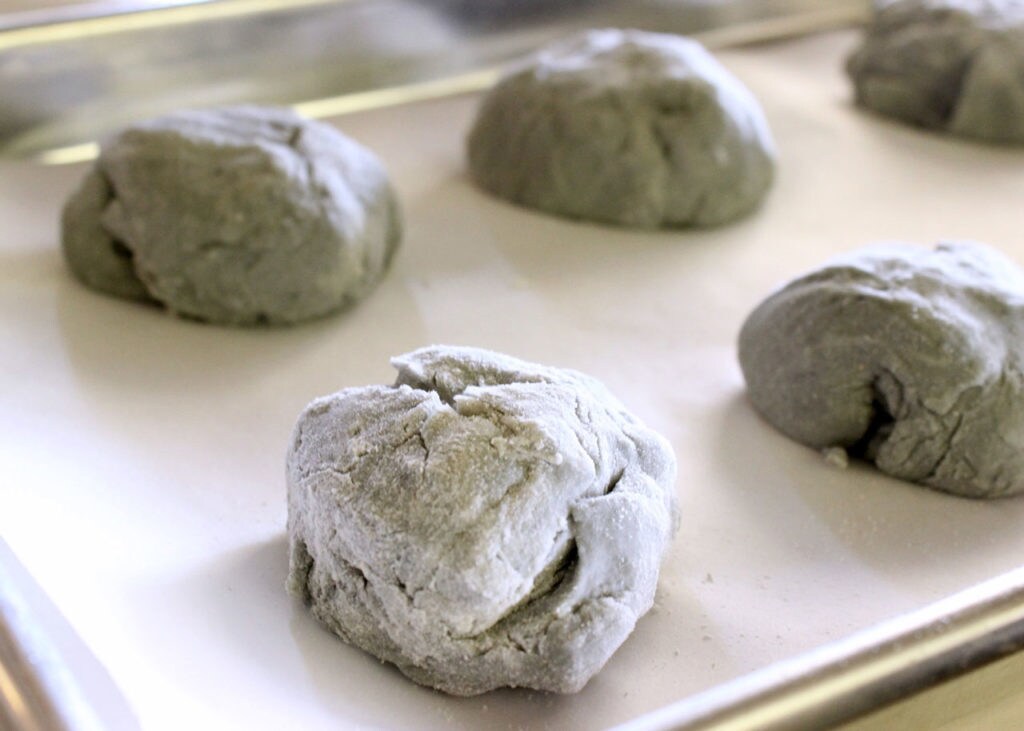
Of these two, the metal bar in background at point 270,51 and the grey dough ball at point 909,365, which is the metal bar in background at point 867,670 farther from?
the metal bar in background at point 270,51

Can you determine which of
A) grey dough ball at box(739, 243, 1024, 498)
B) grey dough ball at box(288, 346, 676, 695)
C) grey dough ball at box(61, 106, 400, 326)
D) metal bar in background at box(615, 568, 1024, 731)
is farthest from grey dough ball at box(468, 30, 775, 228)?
metal bar in background at box(615, 568, 1024, 731)

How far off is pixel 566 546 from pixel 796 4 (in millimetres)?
2449

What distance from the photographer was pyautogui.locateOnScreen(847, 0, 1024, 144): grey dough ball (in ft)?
8.29

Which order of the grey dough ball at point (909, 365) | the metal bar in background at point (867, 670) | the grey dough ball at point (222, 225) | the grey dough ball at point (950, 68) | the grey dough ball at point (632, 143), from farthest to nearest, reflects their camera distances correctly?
1. the grey dough ball at point (950, 68)
2. the grey dough ball at point (632, 143)
3. the grey dough ball at point (222, 225)
4. the grey dough ball at point (909, 365)
5. the metal bar in background at point (867, 670)

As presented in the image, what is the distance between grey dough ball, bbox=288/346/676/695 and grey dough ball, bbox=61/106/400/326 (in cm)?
60

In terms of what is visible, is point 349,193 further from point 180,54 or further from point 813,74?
point 813,74

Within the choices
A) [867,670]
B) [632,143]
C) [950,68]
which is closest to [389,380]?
[632,143]

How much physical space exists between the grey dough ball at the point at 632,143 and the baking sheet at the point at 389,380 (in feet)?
0.17

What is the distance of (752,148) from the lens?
224 cm

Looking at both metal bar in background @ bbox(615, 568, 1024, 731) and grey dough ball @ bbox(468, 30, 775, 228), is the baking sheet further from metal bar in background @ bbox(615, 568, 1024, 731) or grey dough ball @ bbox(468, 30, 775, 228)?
metal bar in background @ bbox(615, 568, 1024, 731)

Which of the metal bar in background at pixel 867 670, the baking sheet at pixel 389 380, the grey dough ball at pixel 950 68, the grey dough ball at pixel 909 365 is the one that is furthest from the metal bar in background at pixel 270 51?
the metal bar in background at pixel 867 670

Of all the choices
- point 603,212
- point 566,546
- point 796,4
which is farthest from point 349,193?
point 796,4

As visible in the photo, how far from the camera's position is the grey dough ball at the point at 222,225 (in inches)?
69.3

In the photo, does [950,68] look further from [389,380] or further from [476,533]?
[476,533]
